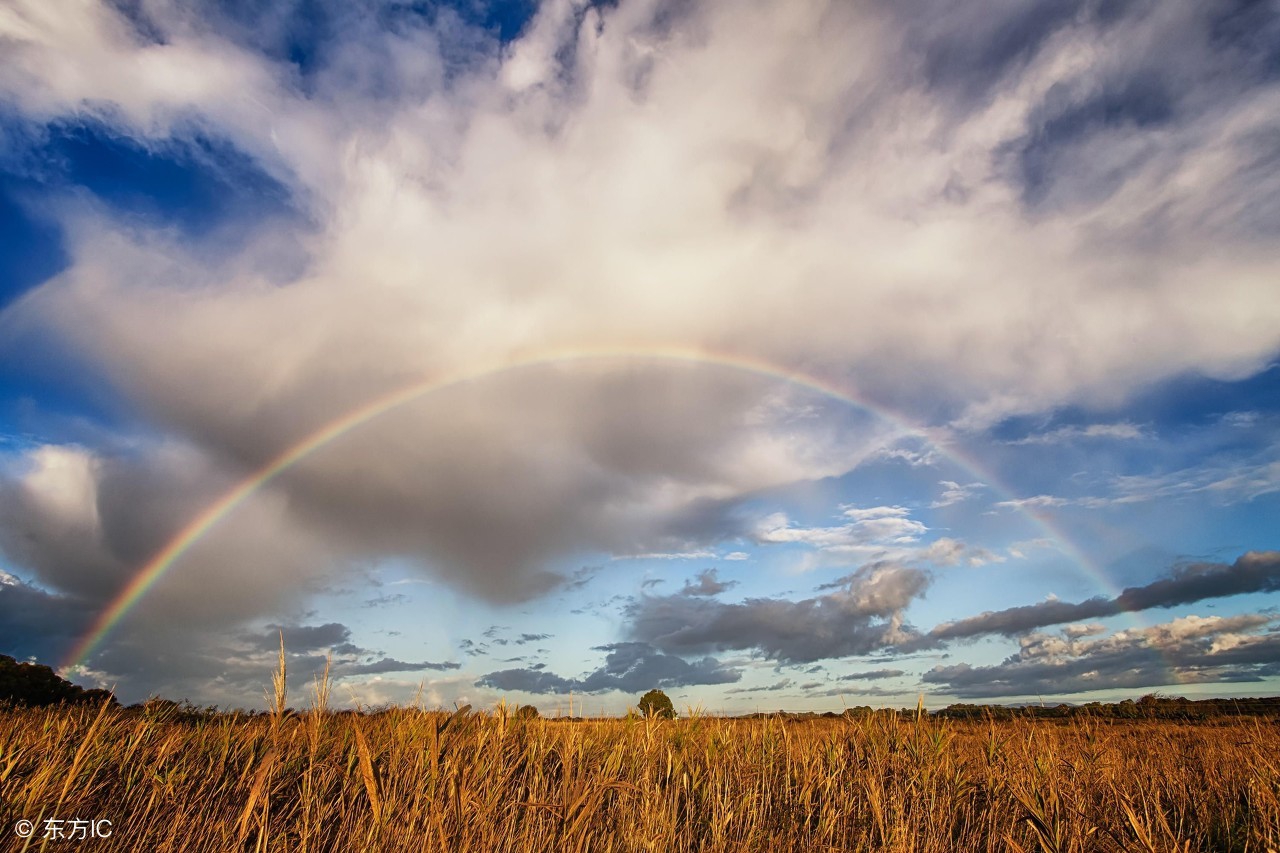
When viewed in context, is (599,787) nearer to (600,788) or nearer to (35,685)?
(600,788)

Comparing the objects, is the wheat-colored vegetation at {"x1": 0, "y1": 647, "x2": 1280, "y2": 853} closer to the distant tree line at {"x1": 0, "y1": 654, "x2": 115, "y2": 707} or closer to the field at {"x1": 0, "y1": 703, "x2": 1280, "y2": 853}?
the field at {"x1": 0, "y1": 703, "x2": 1280, "y2": 853}

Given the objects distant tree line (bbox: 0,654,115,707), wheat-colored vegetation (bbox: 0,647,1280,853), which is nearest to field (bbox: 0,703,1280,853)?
wheat-colored vegetation (bbox: 0,647,1280,853)

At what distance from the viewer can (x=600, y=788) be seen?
3.67 meters

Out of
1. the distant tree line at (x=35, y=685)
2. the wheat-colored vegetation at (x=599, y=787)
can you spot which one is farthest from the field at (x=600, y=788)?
the distant tree line at (x=35, y=685)

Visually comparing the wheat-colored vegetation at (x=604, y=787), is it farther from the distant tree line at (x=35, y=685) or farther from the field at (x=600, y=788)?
the distant tree line at (x=35, y=685)

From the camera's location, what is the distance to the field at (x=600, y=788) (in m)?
4.38

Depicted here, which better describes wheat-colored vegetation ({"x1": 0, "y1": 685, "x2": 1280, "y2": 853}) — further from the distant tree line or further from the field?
the distant tree line

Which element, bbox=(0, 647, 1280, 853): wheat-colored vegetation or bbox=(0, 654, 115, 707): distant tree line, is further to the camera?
bbox=(0, 654, 115, 707): distant tree line

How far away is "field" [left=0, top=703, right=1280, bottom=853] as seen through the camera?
438cm

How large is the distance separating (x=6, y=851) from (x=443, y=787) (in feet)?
8.45

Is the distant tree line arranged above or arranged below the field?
above

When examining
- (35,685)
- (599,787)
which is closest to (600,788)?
(599,787)

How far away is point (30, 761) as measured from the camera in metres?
A: 5.33

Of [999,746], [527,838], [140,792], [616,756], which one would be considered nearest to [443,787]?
[527,838]
